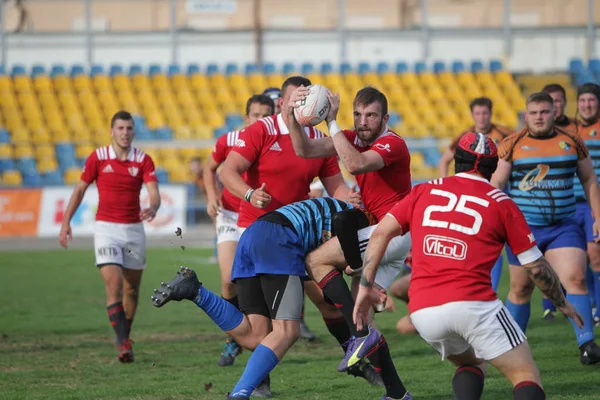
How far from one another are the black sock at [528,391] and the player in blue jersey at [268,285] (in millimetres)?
1841

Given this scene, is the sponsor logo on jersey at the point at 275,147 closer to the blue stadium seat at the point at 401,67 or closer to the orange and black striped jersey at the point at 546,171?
the orange and black striped jersey at the point at 546,171

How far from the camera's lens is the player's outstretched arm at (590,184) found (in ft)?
27.6

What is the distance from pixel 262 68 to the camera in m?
31.3

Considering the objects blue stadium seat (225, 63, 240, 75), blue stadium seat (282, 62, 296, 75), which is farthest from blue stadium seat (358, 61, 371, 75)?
blue stadium seat (225, 63, 240, 75)

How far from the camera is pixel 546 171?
340 inches

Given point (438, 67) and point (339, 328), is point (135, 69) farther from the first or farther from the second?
point (339, 328)

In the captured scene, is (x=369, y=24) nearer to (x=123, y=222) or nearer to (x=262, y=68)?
(x=262, y=68)

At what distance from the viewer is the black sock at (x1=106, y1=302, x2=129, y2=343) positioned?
30.2ft

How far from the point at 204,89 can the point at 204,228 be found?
23.2 feet

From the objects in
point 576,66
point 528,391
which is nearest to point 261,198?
point 528,391

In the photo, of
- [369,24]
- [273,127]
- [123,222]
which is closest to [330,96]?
[273,127]

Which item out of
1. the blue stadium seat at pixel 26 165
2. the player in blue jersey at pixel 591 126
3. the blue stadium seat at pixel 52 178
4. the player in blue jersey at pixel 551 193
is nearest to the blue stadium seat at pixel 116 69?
the blue stadium seat at pixel 26 165

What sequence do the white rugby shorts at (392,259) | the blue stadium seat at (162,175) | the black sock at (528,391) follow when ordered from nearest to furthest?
the black sock at (528,391), the white rugby shorts at (392,259), the blue stadium seat at (162,175)

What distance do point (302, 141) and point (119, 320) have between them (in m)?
3.16
